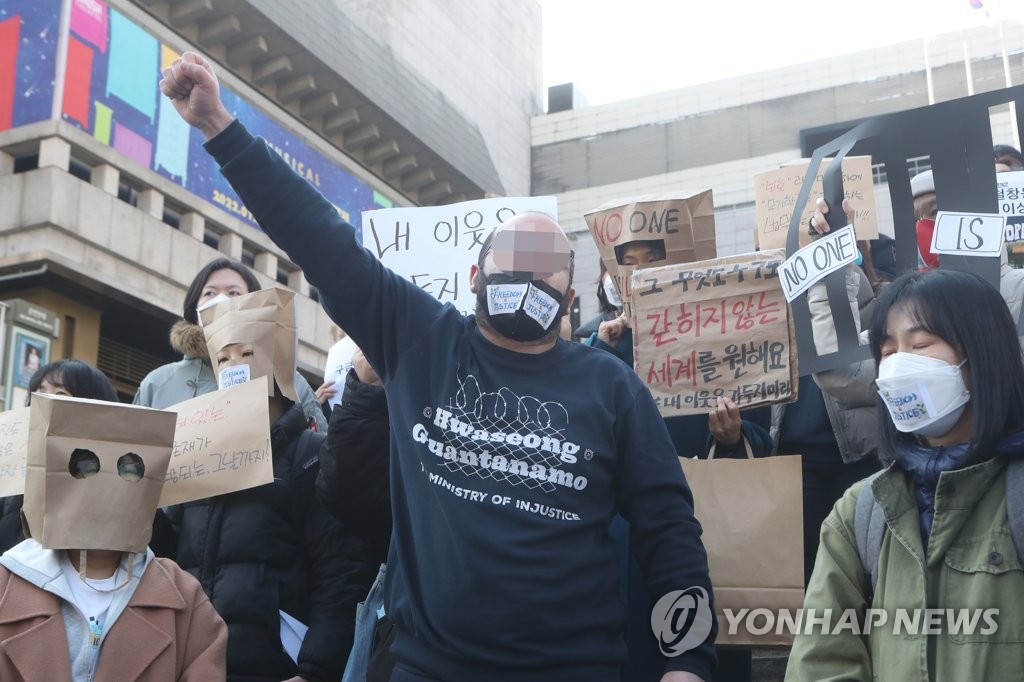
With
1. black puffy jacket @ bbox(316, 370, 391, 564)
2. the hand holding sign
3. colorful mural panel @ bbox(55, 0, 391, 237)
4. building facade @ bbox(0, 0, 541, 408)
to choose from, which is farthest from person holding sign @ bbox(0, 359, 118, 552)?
colorful mural panel @ bbox(55, 0, 391, 237)

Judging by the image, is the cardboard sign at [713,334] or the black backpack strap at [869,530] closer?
the black backpack strap at [869,530]

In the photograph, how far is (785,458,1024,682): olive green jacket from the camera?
2533 mm

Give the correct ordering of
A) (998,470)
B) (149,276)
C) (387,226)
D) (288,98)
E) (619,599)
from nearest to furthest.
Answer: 1. (998,470)
2. (619,599)
3. (387,226)
4. (149,276)
5. (288,98)

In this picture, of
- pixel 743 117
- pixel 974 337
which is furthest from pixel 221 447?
pixel 743 117

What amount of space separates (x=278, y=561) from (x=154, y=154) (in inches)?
679

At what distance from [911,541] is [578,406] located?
797 millimetres

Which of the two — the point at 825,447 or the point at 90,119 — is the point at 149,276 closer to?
the point at 90,119

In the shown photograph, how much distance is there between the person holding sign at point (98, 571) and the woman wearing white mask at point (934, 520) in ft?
5.38

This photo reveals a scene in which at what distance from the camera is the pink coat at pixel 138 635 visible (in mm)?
3191

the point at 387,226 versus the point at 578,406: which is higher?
the point at 387,226

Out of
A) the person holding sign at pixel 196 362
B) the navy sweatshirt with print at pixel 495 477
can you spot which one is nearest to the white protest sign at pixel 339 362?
the person holding sign at pixel 196 362

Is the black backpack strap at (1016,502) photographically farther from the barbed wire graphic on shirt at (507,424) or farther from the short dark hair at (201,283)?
the short dark hair at (201,283)

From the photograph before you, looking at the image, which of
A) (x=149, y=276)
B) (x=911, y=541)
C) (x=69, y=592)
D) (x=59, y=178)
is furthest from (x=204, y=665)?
(x=149, y=276)

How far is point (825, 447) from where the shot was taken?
164 inches
